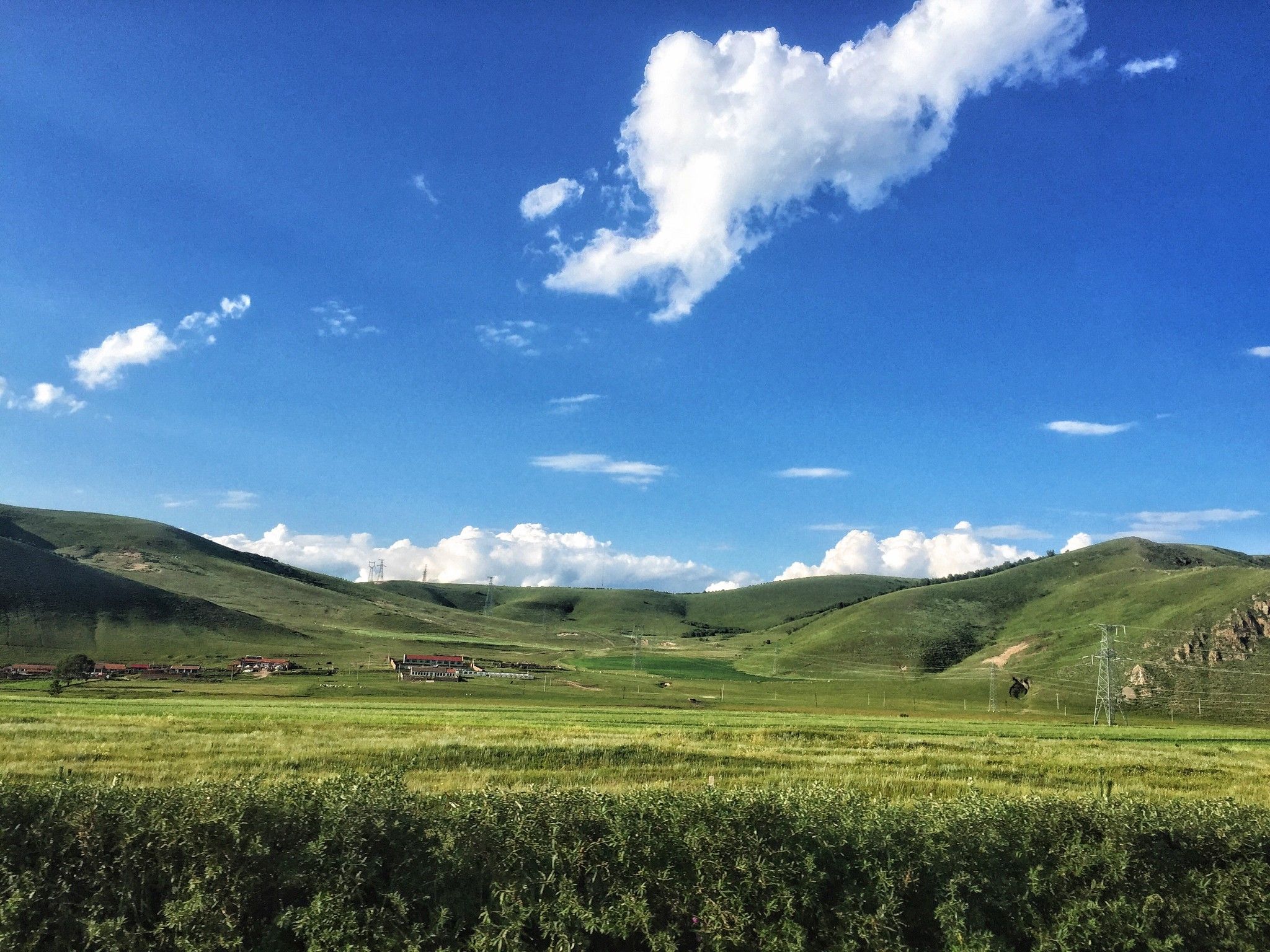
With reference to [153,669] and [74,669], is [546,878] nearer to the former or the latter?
[74,669]

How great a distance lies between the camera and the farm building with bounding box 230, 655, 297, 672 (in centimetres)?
14338

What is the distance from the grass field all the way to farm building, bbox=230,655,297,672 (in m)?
126

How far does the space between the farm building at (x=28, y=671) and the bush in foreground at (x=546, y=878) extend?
135m

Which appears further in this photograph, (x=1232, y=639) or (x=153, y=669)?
(x=1232, y=639)

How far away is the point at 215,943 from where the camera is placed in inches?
301

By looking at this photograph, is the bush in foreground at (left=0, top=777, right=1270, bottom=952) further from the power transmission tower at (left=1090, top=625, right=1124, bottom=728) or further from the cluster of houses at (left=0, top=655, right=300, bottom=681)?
the cluster of houses at (left=0, top=655, right=300, bottom=681)

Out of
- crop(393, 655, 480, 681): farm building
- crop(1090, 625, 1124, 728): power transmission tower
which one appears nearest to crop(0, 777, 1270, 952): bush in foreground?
crop(1090, 625, 1124, 728): power transmission tower

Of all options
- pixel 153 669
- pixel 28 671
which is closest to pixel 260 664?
pixel 153 669

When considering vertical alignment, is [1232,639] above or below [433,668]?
above

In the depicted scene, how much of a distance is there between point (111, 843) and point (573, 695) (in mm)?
118013

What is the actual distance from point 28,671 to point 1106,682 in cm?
14993

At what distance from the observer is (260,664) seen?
148 meters

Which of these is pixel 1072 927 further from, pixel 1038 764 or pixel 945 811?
pixel 1038 764

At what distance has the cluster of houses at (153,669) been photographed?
11812 centimetres
